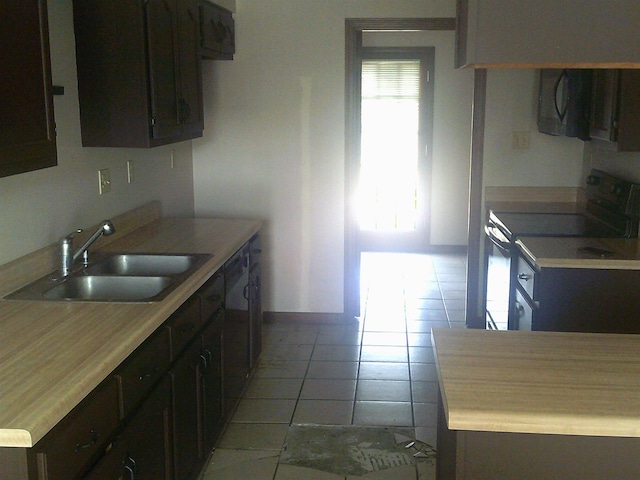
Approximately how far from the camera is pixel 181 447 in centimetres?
254

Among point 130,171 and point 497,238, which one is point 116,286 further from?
point 497,238

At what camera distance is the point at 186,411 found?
8.46 ft

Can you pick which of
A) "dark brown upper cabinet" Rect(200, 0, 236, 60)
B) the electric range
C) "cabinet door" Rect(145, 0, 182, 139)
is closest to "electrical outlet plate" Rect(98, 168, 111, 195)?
"cabinet door" Rect(145, 0, 182, 139)

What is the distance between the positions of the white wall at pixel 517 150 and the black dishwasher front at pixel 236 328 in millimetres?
1850

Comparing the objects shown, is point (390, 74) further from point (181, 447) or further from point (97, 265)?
point (181, 447)

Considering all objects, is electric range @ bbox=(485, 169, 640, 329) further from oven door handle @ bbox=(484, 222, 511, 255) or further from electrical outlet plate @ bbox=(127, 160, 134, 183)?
electrical outlet plate @ bbox=(127, 160, 134, 183)

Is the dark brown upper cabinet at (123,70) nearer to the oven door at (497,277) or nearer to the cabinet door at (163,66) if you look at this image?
the cabinet door at (163,66)

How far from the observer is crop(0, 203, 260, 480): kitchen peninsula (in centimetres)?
151

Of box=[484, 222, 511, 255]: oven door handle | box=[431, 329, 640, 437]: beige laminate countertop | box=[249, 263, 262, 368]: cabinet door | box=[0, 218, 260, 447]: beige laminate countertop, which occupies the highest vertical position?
box=[0, 218, 260, 447]: beige laminate countertop

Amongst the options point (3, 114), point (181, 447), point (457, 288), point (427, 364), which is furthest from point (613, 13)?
point (457, 288)

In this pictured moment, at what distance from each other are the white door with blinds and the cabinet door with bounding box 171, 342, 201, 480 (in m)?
4.48

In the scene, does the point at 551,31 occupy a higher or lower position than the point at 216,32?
lower

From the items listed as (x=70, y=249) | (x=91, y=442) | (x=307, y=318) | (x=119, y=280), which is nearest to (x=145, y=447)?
(x=91, y=442)

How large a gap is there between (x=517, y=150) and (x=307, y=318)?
1.77m
